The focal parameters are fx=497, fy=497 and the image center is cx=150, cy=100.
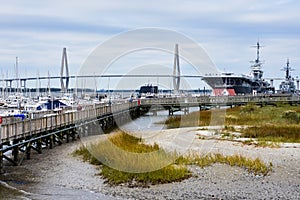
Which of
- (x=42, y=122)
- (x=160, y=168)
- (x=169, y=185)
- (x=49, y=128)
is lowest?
(x=169, y=185)

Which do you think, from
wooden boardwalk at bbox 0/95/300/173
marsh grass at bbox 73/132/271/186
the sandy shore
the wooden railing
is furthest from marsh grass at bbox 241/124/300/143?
wooden boardwalk at bbox 0/95/300/173

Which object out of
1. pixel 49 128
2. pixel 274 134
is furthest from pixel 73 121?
pixel 274 134

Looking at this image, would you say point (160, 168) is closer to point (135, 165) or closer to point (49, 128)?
point (135, 165)

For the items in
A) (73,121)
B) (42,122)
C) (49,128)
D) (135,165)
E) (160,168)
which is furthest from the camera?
(73,121)

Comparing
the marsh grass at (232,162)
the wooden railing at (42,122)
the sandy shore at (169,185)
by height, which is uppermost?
the wooden railing at (42,122)

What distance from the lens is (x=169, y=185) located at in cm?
2152

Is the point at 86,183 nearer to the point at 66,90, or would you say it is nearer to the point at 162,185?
the point at 162,185

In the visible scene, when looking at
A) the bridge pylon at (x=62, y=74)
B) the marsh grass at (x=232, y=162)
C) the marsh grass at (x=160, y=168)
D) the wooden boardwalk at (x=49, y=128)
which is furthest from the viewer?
the bridge pylon at (x=62, y=74)

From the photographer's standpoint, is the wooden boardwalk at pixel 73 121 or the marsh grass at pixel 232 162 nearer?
the marsh grass at pixel 232 162

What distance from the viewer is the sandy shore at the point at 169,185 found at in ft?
66.1

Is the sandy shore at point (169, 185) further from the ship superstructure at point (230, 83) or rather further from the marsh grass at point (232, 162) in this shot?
the ship superstructure at point (230, 83)

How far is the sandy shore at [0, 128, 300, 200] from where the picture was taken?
20.1 meters

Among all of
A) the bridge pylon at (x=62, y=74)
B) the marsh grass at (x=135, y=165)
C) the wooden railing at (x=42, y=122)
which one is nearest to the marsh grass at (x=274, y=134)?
the marsh grass at (x=135, y=165)

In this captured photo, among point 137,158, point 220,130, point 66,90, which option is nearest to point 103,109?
point 220,130
